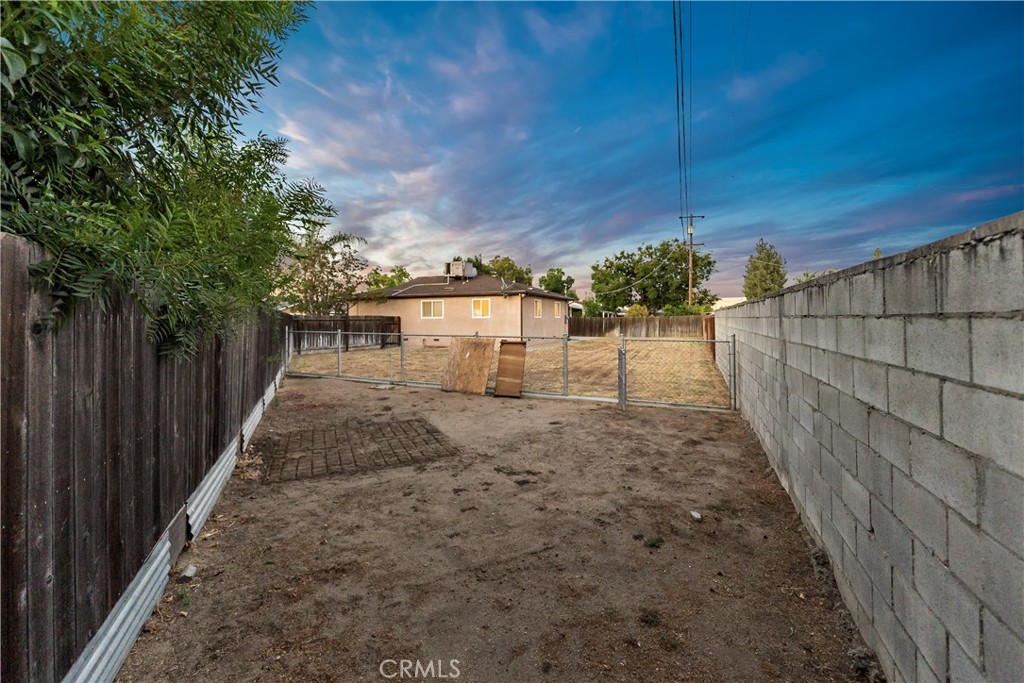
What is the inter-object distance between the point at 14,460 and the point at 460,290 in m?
21.7

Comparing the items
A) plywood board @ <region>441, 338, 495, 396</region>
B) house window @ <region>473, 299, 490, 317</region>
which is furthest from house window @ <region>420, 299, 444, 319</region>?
plywood board @ <region>441, 338, 495, 396</region>

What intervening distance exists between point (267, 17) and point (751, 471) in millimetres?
6003

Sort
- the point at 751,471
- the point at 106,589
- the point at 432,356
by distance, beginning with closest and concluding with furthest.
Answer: the point at 106,589
the point at 751,471
the point at 432,356

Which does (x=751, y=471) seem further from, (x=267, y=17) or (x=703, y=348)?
(x=703, y=348)

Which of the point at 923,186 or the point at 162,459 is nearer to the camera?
the point at 162,459

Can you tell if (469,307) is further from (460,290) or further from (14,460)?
(14,460)

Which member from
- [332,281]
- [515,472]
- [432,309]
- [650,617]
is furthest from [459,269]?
[650,617]

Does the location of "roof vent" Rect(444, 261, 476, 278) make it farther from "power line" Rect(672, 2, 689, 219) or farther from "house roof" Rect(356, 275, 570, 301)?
"power line" Rect(672, 2, 689, 219)

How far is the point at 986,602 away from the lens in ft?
4.34

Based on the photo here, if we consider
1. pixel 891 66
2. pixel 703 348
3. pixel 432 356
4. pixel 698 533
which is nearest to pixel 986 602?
pixel 698 533

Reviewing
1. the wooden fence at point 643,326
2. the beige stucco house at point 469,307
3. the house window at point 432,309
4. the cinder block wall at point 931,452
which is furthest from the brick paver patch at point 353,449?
the wooden fence at point 643,326

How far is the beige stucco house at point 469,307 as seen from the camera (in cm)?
2136

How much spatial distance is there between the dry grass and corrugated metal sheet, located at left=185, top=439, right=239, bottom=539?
640cm

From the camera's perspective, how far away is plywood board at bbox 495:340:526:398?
933 cm
